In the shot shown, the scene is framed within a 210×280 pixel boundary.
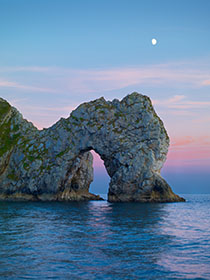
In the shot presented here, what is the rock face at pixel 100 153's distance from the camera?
79.0 metres

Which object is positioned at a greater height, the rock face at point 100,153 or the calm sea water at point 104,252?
the rock face at point 100,153

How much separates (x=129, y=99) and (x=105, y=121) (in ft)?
30.0

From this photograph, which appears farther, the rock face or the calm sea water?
the rock face

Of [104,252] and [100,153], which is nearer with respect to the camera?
[104,252]

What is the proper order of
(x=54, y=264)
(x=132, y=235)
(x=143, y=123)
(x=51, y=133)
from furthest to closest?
(x=51, y=133), (x=143, y=123), (x=132, y=235), (x=54, y=264)

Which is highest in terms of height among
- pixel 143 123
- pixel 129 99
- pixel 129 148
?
pixel 129 99

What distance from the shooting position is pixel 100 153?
83.1 m

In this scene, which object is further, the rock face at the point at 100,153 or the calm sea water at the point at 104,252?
the rock face at the point at 100,153

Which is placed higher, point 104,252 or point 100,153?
point 100,153

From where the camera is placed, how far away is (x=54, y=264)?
19.6 meters

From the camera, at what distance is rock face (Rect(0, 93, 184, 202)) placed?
79.0 meters

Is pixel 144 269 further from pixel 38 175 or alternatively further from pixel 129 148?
pixel 38 175


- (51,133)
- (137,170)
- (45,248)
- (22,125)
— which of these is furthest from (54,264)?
(22,125)

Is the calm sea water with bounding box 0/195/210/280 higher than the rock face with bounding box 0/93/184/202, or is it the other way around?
the rock face with bounding box 0/93/184/202
